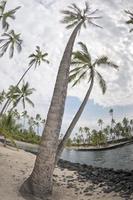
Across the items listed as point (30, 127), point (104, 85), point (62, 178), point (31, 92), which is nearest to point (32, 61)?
point (31, 92)

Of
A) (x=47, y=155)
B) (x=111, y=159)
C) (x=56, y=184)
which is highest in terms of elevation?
(x=111, y=159)

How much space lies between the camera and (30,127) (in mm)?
156250

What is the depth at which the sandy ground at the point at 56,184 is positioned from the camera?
722 inches

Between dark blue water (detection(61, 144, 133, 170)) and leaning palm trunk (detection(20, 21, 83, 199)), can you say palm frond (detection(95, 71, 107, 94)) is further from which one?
dark blue water (detection(61, 144, 133, 170))

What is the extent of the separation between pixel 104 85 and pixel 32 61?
2560 cm

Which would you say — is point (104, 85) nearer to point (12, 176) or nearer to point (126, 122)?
point (12, 176)

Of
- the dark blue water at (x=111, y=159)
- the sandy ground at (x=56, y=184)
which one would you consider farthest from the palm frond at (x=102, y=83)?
the dark blue water at (x=111, y=159)

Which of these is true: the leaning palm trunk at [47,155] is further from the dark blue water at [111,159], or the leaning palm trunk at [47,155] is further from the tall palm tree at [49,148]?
the dark blue water at [111,159]

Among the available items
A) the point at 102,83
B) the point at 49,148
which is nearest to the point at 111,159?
the point at 102,83

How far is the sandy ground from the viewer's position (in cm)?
1834

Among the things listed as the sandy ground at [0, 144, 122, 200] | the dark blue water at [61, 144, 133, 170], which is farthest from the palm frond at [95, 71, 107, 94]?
the dark blue water at [61, 144, 133, 170]

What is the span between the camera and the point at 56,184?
864 inches

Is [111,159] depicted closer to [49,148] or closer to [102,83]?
[102,83]

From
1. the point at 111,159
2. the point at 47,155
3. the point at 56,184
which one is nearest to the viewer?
the point at 47,155
